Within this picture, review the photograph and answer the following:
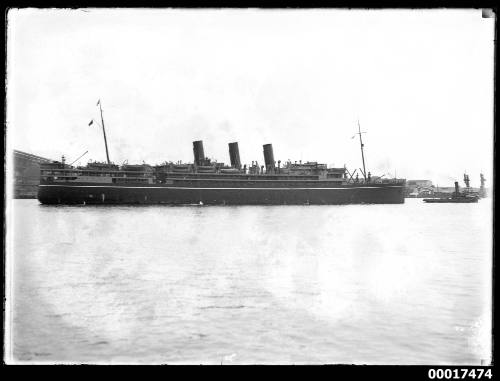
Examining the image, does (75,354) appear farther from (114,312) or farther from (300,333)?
(300,333)

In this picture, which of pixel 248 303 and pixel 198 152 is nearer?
pixel 248 303

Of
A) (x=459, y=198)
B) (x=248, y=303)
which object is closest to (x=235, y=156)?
(x=459, y=198)

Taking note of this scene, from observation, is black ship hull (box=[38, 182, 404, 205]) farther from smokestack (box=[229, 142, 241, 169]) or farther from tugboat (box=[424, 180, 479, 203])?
tugboat (box=[424, 180, 479, 203])

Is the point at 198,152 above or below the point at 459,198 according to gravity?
above

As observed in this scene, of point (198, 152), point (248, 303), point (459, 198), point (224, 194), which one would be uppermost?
point (198, 152)

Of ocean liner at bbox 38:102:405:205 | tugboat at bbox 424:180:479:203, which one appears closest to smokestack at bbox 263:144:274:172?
ocean liner at bbox 38:102:405:205

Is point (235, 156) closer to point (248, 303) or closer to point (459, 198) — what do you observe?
point (459, 198)
